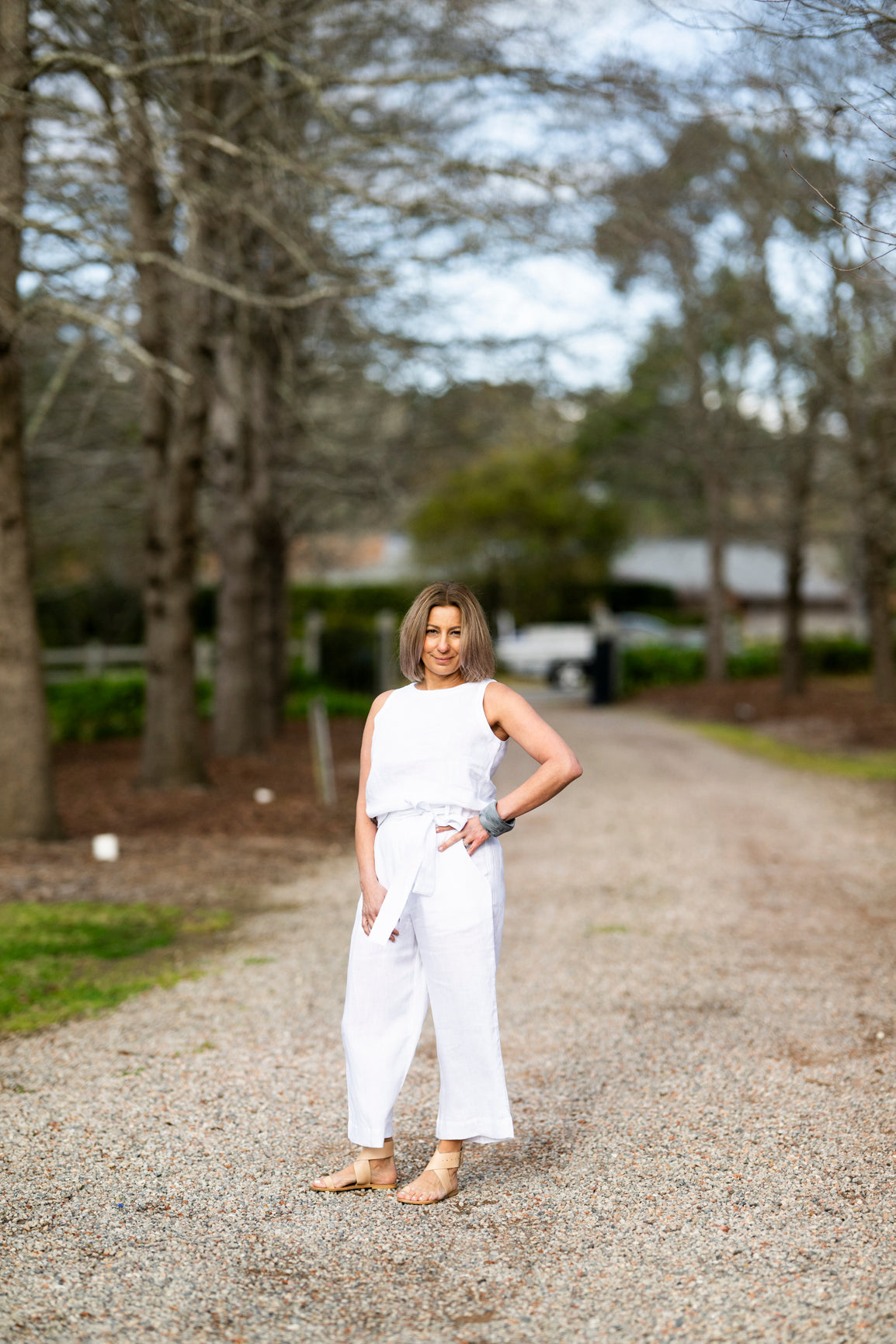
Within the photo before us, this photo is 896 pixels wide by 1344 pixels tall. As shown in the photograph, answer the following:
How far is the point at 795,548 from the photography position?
901 inches

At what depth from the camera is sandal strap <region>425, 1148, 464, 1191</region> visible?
11.2 ft

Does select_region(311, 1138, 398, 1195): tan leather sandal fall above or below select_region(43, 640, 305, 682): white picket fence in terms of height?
below

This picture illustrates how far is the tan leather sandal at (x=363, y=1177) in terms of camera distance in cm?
346

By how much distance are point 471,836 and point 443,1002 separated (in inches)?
18.6

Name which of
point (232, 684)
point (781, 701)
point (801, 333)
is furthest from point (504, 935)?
point (781, 701)

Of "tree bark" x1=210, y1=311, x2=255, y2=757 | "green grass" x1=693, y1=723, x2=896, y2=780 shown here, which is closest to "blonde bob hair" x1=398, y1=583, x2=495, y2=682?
"tree bark" x1=210, y1=311, x2=255, y2=757

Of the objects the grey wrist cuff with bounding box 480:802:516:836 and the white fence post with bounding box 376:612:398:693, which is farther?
the white fence post with bounding box 376:612:398:693

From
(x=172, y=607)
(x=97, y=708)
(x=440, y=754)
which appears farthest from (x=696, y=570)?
(x=440, y=754)

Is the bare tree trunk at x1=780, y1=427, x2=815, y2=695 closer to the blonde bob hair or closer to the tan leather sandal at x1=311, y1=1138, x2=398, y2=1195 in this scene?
the blonde bob hair

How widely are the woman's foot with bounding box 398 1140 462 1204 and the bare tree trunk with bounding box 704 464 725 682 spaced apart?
80.4 ft

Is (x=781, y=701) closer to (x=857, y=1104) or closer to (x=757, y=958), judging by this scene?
(x=757, y=958)

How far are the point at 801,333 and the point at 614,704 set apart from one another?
416 inches

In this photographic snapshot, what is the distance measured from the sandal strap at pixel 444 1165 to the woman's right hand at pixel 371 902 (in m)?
0.63

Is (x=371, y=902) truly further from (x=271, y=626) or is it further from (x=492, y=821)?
(x=271, y=626)
